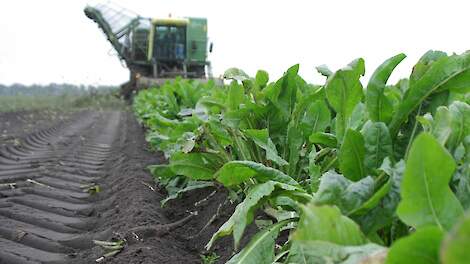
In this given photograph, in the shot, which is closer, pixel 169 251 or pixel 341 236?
pixel 341 236

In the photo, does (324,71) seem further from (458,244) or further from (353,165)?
(458,244)

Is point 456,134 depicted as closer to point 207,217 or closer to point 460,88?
point 460,88

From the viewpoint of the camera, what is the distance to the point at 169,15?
901 inches

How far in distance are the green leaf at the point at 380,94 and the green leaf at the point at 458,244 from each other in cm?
110

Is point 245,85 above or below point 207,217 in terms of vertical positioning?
above

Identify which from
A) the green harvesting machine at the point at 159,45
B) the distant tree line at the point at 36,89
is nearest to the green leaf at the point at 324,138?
the green harvesting machine at the point at 159,45

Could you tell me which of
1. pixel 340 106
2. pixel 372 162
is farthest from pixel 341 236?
pixel 340 106

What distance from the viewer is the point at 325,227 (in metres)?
1.04

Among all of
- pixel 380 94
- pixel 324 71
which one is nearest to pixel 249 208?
pixel 380 94

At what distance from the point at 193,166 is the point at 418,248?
204 cm

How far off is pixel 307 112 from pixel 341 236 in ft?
4.96

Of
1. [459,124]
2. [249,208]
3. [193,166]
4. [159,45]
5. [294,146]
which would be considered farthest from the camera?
[159,45]

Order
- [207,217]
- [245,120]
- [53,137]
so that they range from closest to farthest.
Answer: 1. [245,120]
2. [207,217]
3. [53,137]

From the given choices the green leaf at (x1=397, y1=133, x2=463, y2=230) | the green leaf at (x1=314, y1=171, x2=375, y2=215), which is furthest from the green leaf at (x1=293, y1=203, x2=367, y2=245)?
the green leaf at (x1=314, y1=171, x2=375, y2=215)
